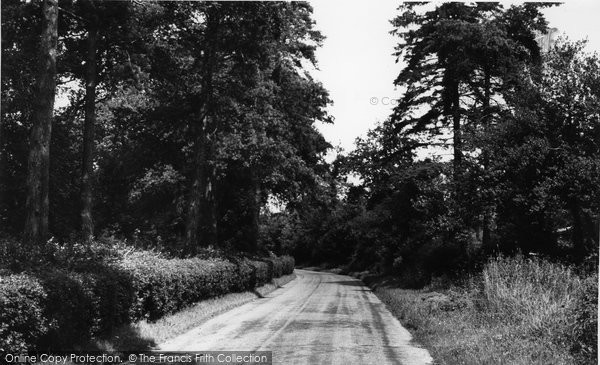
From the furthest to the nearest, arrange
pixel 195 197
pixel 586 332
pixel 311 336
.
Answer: pixel 195 197 < pixel 311 336 < pixel 586 332

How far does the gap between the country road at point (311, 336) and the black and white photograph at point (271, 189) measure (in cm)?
13

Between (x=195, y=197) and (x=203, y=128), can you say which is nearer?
(x=195, y=197)

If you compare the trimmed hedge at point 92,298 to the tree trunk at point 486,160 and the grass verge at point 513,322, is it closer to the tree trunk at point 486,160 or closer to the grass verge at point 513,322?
the grass verge at point 513,322

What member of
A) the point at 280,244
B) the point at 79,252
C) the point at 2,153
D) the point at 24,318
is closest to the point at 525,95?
the point at 79,252

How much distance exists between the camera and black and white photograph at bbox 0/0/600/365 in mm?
12148

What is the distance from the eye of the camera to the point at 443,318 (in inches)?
651

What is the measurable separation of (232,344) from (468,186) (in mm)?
16531

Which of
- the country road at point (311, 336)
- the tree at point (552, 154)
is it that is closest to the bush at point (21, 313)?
the country road at point (311, 336)

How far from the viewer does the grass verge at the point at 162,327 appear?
12.6m

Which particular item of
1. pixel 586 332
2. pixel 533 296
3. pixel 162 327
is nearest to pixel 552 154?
pixel 533 296

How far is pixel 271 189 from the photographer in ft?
139

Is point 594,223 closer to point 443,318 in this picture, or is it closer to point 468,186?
point 468,186

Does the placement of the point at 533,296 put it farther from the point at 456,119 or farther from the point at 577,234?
the point at 456,119

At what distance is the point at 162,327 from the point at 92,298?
4.07 meters
